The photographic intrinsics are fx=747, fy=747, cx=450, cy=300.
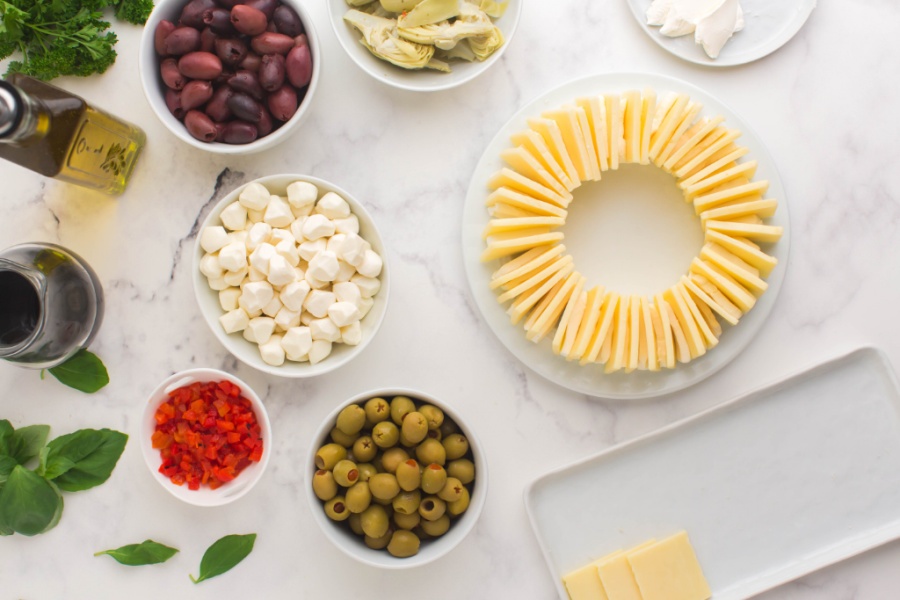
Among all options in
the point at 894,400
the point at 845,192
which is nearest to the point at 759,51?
the point at 845,192

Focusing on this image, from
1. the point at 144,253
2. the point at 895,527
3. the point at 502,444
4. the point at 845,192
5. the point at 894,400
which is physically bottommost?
the point at 895,527

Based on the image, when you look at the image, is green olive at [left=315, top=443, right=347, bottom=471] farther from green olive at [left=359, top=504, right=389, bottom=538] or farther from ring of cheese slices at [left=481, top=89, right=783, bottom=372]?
ring of cheese slices at [left=481, top=89, right=783, bottom=372]

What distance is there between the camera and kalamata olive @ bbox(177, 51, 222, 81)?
123 cm

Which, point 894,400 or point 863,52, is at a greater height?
point 863,52


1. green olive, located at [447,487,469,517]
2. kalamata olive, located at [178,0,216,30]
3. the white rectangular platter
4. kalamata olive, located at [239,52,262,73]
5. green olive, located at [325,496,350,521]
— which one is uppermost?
kalamata olive, located at [178,0,216,30]

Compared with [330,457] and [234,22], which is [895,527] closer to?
[330,457]

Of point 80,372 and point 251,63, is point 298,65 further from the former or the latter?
point 80,372

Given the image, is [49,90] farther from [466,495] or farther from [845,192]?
[845,192]

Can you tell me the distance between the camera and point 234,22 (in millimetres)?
1231

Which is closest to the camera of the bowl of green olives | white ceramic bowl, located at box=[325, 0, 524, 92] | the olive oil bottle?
the olive oil bottle

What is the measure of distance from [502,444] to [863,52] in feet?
3.39

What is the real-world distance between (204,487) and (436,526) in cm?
42

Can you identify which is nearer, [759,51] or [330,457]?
[330,457]

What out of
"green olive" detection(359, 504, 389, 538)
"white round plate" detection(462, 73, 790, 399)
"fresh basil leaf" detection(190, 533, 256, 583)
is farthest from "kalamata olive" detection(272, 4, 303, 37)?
"fresh basil leaf" detection(190, 533, 256, 583)
